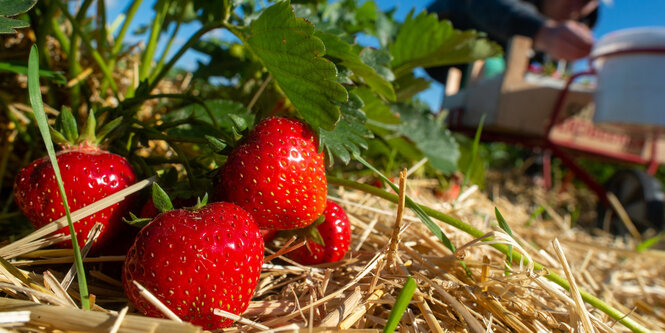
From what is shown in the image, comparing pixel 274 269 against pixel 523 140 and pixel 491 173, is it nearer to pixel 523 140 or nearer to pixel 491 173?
pixel 523 140

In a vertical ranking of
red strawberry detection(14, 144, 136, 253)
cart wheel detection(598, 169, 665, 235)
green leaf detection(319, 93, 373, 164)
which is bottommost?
cart wheel detection(598, 169, 665, 235)

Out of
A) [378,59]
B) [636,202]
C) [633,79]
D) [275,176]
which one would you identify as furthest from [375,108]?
[636,202]

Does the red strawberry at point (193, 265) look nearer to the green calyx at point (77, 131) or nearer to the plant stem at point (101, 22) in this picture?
the green calyx at point (77, 131)

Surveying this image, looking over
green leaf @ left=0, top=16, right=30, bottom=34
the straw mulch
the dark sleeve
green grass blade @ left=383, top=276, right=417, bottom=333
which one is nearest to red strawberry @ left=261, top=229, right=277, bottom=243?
the straw mulch

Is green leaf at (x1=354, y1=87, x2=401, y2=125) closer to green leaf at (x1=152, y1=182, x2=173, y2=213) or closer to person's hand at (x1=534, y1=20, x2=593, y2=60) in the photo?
green leaf at (x1=152, y1=182, x2=173, y2=213)

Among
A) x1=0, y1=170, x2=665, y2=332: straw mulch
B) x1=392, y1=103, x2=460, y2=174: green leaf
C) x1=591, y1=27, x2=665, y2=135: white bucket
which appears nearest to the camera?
x1=0, y1=170, x2=665, y2=332: straw mulch

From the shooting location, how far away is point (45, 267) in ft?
1.84

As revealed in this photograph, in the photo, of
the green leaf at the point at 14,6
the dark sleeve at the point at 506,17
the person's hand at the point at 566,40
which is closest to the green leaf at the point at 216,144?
the green leaf at the point at 14,6

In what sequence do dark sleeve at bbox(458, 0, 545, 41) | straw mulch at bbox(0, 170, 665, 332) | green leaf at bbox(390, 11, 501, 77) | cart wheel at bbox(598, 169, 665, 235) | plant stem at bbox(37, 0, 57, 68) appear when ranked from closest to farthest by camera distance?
straw mulch at bbox(0, 170, 665, 332) < plant stem at bbox(37, 0, 57, 68) < green leaf at bbox(390, 11, 501, 77) < cart wheel at bbox(598, 169, 665, 235) < dark sleeve at bbox(458, 0, 545, 41)

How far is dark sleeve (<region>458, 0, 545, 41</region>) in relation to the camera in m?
3.03

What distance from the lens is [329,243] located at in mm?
592

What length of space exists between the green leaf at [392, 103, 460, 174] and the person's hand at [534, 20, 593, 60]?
2.21 meters

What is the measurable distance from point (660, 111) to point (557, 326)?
69.1 inches

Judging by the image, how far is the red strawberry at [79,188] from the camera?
19.7 inches
